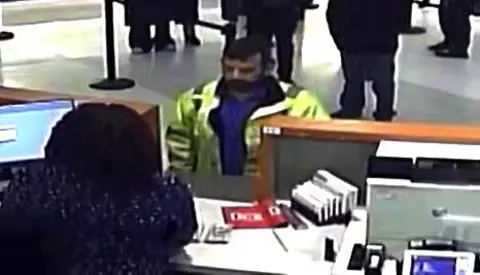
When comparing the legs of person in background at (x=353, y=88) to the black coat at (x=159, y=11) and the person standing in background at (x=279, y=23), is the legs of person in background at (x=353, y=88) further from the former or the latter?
the black coat at (x=159, y=11)

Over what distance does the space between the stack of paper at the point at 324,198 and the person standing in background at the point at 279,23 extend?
3537mm

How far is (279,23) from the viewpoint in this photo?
6238 mm

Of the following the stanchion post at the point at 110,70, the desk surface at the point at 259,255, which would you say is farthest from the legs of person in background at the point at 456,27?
the desk surface at the point at 259,255

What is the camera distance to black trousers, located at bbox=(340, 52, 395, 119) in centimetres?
558

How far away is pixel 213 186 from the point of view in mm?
2777

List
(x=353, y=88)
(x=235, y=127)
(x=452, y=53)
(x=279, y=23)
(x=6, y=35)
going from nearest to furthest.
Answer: (x=235, y=127) → (x=353, y=88) → (x=279, y=23) → (x=452, y=53) → (x=6, y=35)

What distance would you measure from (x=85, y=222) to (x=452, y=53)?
5.05 m

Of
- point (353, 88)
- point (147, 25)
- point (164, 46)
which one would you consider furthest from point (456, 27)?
point (147, 25)

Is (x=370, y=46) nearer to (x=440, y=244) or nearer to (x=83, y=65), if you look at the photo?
(x=83, y=65)

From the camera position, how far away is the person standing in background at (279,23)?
243 inches

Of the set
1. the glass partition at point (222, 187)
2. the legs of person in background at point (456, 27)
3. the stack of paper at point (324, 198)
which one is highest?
the stack of paper at point (324, 198)

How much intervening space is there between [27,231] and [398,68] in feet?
14.6

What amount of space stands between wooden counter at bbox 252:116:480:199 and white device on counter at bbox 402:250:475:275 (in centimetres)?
36

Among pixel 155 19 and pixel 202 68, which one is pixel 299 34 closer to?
pixel 202 68
